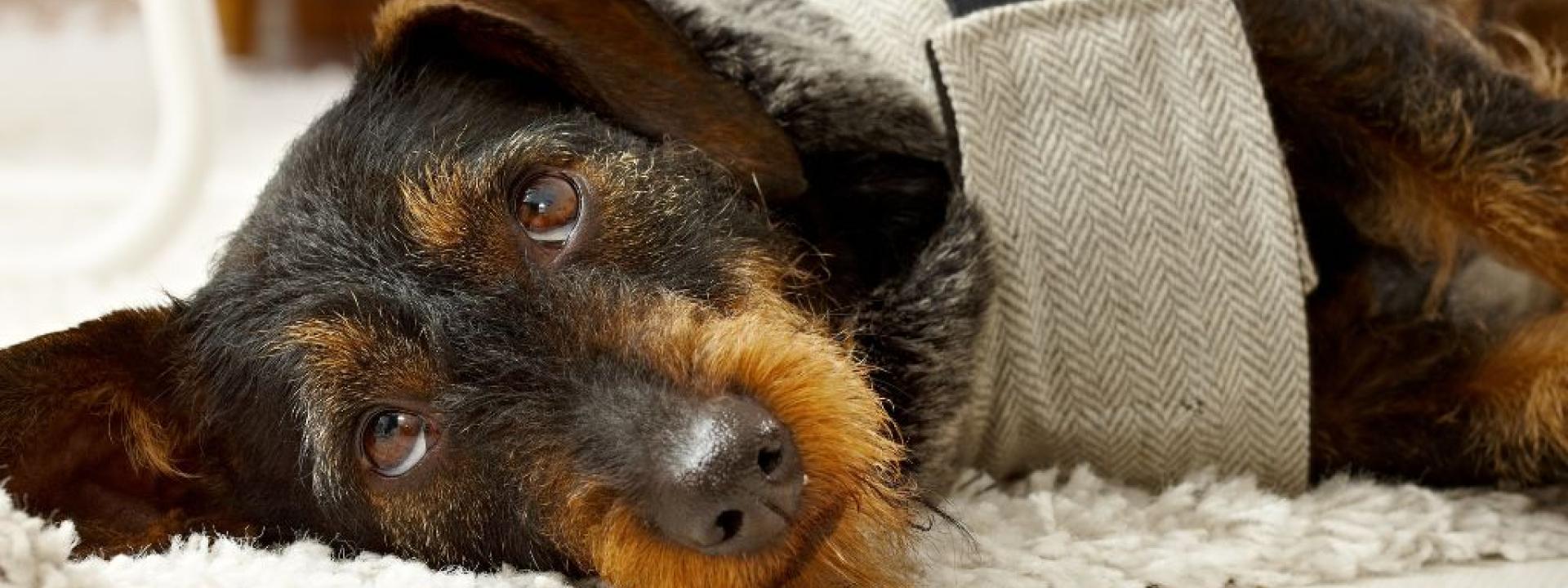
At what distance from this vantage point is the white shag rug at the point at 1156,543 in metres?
1.65

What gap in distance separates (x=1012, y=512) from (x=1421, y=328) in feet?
2.11

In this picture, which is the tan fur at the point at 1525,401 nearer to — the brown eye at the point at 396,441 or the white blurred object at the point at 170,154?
the brown eye at the point at 396,441

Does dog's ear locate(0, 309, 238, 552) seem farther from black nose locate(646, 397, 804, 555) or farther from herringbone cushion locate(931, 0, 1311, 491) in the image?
herringbone cushion locate(931, 0, 1311, 491)

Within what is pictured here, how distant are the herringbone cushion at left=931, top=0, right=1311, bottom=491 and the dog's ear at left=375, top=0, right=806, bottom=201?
0.25 m

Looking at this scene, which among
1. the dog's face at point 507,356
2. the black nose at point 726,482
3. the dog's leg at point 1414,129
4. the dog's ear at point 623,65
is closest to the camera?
the black nose at point 726,482

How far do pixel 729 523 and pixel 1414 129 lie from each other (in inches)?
44.5

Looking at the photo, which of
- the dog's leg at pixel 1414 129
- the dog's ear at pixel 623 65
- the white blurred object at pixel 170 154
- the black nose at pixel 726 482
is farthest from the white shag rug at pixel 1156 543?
the white blurred object at pixel 170 154

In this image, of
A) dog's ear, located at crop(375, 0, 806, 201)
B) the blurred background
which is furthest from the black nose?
the blurred background

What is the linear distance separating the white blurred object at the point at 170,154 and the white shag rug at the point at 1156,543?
5.81 feet

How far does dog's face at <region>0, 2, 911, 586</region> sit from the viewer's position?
1552 millimetres

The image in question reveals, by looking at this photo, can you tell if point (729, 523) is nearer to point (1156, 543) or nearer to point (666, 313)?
point (666, 313)

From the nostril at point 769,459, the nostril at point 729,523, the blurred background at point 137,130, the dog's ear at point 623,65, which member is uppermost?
the dog's ear at point 623,65

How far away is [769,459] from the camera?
149 centimetres

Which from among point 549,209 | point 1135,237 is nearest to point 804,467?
point 549,209
